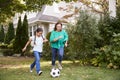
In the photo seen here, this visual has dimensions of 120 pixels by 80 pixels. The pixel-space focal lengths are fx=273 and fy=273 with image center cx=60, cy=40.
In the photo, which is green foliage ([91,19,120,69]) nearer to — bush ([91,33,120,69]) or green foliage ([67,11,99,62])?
bush ([91,33,120,69])

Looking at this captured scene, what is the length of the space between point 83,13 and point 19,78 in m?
5.13

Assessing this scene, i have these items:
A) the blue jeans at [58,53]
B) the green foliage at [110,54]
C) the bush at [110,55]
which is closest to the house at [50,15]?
the green foliage at [110,54]

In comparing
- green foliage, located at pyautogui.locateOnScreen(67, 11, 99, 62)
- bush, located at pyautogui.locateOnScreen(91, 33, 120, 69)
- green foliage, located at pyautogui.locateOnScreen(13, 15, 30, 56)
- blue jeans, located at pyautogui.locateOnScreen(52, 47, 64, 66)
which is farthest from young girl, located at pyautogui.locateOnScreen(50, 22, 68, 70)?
green foliage, located at pyautogui.locateOnScreen(13, 15, 30, 56)

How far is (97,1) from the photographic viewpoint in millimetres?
25891

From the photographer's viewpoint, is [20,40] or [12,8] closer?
[12,8]

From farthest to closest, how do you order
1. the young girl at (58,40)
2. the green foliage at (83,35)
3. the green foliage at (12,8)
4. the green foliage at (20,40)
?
1. the green foliage at (20,40)
2. the green foliage at (12,8)
3. the green foliage at (83,35)
4. the young girl at (58,40)

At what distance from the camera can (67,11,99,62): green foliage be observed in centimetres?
1273

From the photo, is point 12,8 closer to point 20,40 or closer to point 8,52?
point 20,40

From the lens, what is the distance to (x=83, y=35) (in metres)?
12.8

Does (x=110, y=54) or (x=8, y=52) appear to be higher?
(x=110, y=54)

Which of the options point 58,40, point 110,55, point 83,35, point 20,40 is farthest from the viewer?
point 20,40

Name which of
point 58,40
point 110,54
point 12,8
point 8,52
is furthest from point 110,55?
point 8,52

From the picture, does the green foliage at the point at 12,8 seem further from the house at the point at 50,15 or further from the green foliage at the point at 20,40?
the house at the point at 50,15

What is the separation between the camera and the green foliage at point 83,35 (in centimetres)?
1273
